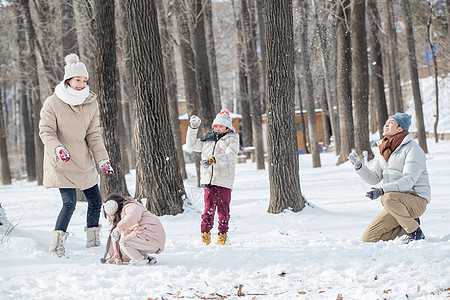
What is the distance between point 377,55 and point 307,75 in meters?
2.98

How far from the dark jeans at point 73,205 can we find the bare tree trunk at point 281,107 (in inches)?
141

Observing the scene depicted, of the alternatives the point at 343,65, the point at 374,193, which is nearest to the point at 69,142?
the point at 374,193

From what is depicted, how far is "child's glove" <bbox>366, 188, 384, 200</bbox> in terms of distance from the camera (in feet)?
17.8

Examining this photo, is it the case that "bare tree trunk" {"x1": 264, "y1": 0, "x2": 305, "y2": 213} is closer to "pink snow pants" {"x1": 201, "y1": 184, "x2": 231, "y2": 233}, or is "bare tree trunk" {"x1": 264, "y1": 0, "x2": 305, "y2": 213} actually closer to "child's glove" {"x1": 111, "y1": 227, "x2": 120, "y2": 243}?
"pink snow pants" {"x1": 201, "y1": 184, "x2": 231, "y2": 233}

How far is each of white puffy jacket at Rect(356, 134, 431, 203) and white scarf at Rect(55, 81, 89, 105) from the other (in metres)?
3.13

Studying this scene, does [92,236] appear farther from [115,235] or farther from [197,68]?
[197,68]

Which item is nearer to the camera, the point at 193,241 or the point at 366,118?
the point at 193,241

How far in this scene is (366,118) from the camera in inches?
589

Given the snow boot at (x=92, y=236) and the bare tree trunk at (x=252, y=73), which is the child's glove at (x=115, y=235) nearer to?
the snow boot at (x=92, y=236)

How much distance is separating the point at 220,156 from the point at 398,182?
208 cm

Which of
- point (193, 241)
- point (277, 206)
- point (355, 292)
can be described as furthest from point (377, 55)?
point (355, 292)

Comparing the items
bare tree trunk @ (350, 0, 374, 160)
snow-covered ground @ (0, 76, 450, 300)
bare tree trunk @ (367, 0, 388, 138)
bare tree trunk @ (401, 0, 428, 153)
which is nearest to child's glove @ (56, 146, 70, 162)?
snow-covered ground @ (0, 76, 450, 300)

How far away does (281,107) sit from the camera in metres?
8.40

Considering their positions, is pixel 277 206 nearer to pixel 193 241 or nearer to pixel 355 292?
pixel 193 241
